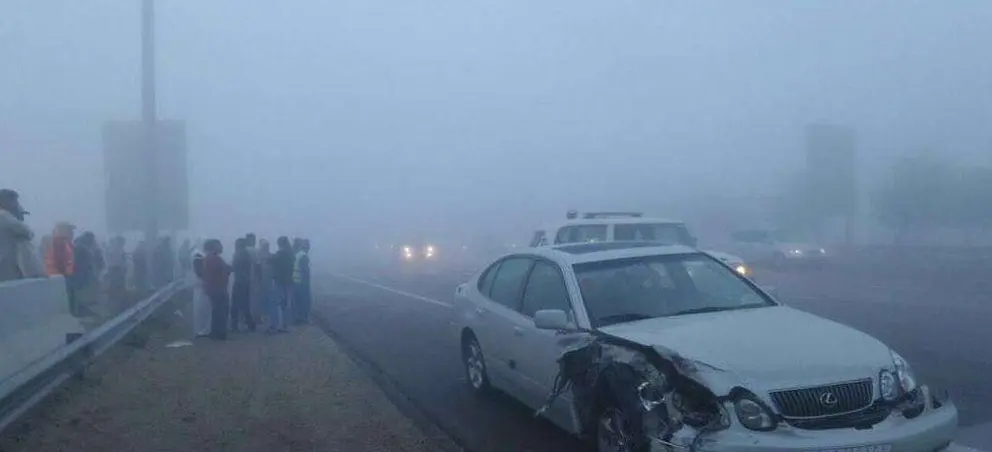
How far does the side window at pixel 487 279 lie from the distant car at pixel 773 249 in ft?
89.6

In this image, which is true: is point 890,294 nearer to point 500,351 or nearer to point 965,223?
point 500,351

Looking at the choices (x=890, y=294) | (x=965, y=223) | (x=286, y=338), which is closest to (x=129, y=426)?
(x=286, y=338)

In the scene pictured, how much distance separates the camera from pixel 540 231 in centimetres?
1873

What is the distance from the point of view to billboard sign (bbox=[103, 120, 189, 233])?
2448 centimetres

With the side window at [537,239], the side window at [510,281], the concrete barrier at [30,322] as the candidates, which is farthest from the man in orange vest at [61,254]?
the side window at [510,281]

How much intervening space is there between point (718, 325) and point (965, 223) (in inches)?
1611

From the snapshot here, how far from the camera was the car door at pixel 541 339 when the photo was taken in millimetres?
7332

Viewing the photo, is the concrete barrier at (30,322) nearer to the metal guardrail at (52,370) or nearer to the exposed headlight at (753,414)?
the metal guardrail at (52,370)

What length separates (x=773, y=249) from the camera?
35500 millimetres

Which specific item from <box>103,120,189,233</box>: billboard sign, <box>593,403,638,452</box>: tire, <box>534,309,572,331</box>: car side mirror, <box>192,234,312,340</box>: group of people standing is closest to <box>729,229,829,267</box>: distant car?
<box>103,120,189,233</box>: billboard sign

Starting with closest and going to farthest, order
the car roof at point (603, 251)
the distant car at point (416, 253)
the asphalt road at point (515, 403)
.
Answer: the car roof at point (603, 251) < the asphalt road at point (515, 403) < the distant car at point (416, 253)

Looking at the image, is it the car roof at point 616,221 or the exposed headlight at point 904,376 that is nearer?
the exposed headlight at point 904,376

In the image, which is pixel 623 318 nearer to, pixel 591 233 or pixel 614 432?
pixel 614 432

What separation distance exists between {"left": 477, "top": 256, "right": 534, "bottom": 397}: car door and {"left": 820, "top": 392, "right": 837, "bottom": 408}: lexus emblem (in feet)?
10.4
